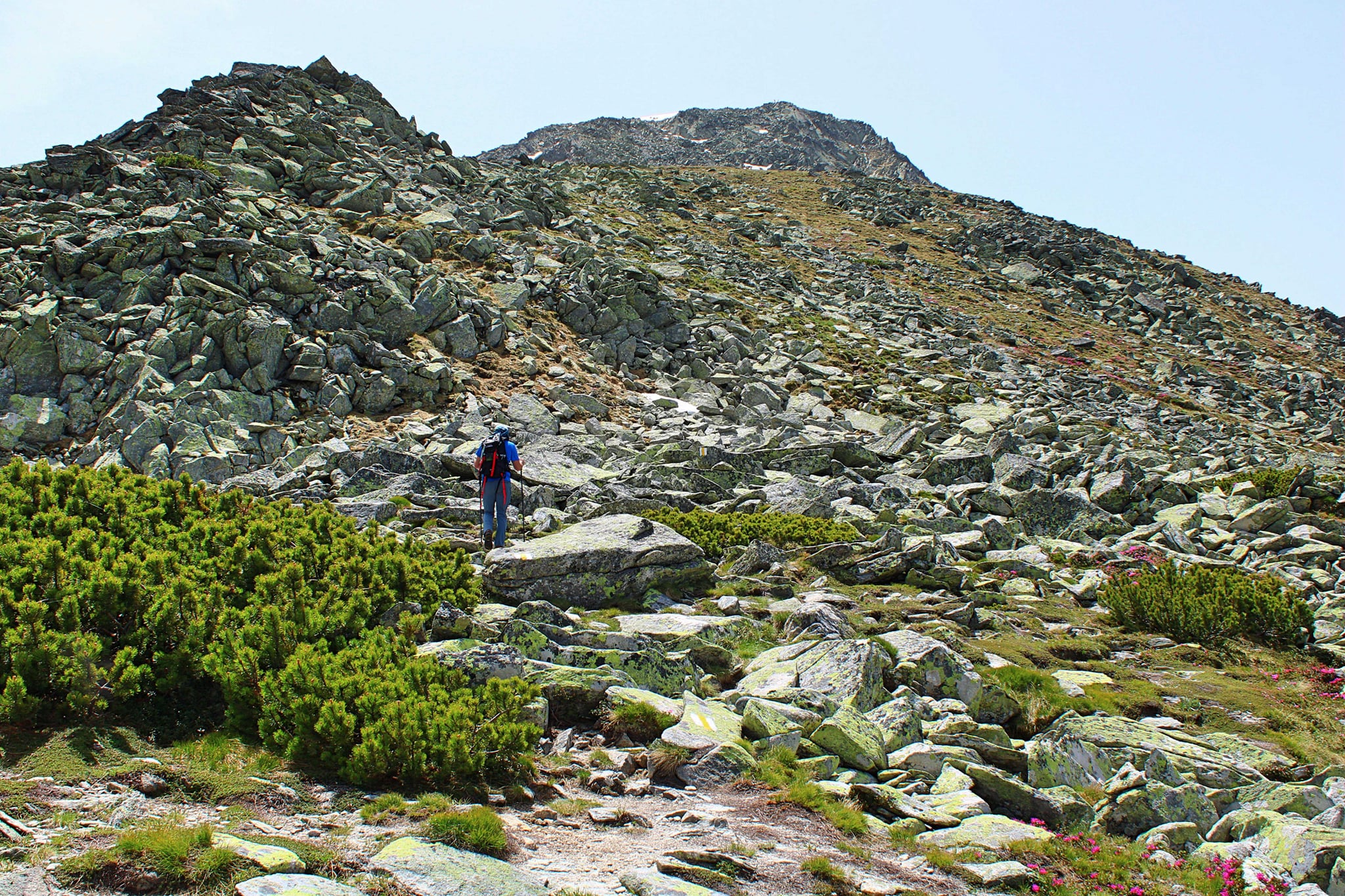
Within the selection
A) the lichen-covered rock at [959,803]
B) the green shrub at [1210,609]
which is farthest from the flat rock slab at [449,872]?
the green shrub at [1210,609]

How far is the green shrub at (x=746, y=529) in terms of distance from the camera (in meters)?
15.8

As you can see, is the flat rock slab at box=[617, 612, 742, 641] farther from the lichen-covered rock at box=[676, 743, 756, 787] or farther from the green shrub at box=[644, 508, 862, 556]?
the green shrub at box=[644, 508, 862, 556]

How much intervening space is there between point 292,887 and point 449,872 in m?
0.94

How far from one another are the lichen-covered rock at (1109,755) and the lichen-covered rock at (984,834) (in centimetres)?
119

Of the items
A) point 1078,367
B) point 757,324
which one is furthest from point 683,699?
point 1078,367

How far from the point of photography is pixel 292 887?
449 centimetres

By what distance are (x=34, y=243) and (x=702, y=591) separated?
2481 centimetres

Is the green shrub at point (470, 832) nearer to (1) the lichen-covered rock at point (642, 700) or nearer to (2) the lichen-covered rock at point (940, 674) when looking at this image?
(1) the lichen-covered rock at point (642, 700)

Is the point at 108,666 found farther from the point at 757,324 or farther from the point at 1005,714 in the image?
the point at 757,324

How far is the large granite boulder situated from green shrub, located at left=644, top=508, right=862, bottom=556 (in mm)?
2132

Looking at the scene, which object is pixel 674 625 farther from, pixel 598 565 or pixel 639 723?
pixel 639 723

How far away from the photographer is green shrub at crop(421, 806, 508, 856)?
5.52m

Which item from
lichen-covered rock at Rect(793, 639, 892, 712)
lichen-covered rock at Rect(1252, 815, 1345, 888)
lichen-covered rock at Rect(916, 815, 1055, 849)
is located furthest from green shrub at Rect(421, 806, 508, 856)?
lichen-covered rock at Rect(1252, 815, 1345, 888)

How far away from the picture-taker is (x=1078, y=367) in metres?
40.3
